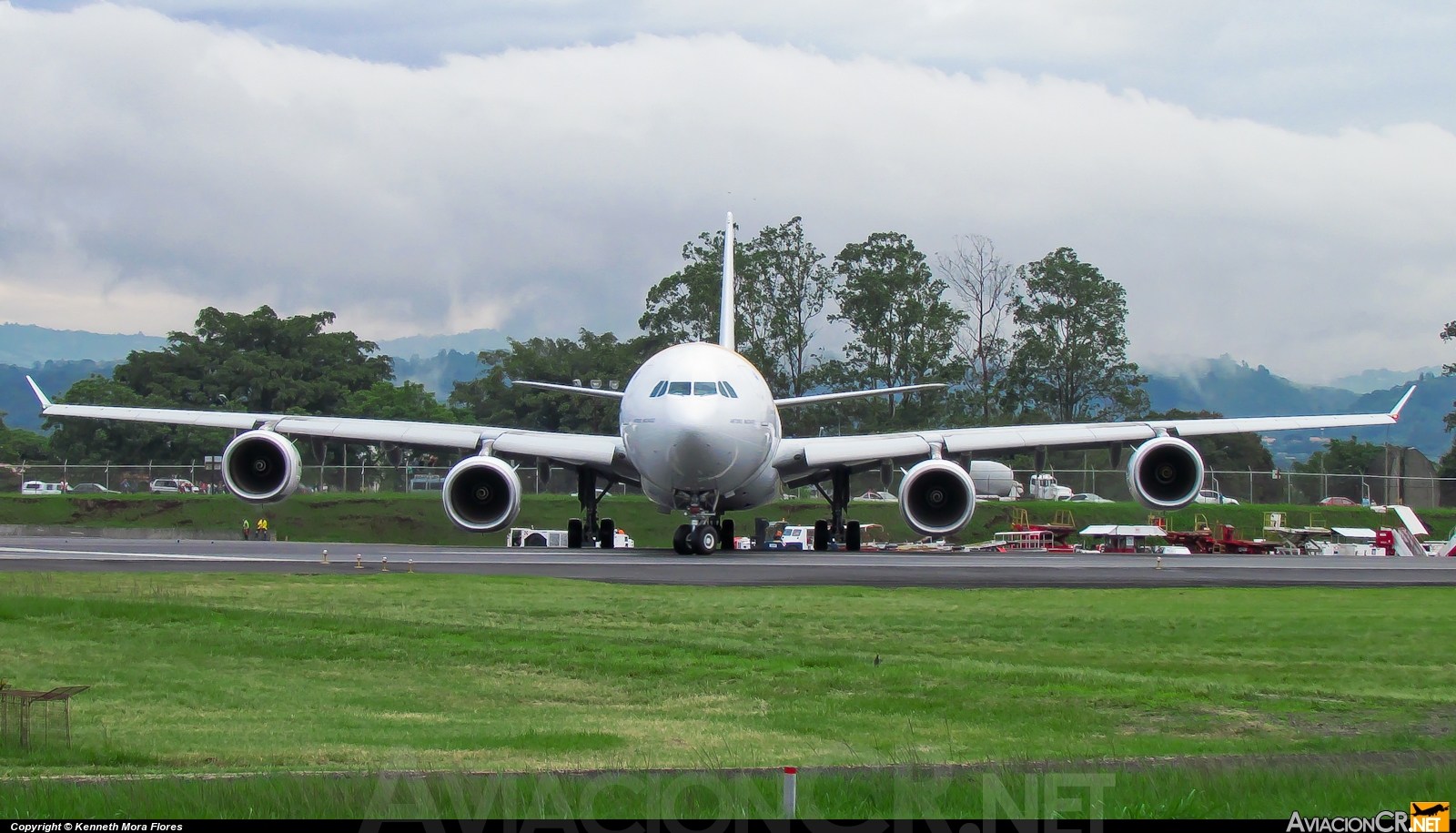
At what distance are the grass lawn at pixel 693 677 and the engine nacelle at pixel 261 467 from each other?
48.0 ft

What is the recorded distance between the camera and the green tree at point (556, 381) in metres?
80.3

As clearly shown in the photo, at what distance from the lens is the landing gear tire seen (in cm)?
2761

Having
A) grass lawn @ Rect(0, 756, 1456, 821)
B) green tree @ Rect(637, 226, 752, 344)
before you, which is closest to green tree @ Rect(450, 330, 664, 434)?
green tree @ Rect(637, 226, 752, 344)

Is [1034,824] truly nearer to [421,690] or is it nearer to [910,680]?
[910,680]

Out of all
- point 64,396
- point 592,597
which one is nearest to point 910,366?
→ point 64,396

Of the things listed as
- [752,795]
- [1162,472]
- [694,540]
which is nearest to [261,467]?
[694,540]

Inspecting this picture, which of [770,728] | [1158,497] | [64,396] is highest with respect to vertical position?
[64,396]

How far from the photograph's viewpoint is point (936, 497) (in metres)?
29.4

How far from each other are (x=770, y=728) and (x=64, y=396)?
77942 mm

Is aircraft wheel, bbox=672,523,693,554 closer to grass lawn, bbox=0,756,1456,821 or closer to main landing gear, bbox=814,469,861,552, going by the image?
main landing gear, bbox=814,469,861,552

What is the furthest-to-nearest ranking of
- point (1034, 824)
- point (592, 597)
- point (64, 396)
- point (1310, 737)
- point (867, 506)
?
point (64, 396) → point (867, 506) → point (592, 597) → point (1310, 737) → point (1034, 824)

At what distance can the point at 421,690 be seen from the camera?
9.61 meters

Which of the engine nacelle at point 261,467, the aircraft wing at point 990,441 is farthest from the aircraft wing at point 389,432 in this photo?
the aircraft wing at point 990,441

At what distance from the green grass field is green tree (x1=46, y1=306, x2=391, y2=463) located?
72.4ft
